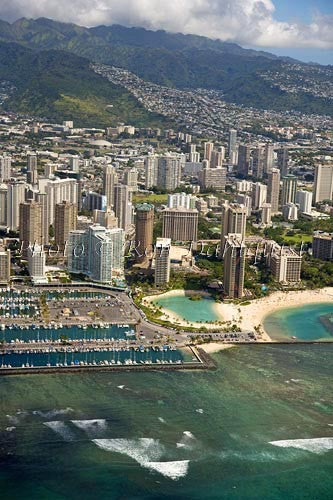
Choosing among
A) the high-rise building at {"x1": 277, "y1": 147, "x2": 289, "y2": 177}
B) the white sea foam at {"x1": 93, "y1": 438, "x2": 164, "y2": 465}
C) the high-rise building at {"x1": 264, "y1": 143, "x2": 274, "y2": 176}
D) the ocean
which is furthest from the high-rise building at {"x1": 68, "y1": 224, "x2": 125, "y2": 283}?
the high-rise building at {"x1": 264, "y1": 143, "x2": 274, "y2": 176}

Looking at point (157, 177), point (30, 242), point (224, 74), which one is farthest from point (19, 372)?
point (224, 74)

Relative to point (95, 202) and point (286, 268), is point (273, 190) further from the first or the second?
point (286, 268)

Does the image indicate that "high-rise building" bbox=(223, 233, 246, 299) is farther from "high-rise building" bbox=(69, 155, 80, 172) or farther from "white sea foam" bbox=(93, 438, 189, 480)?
"high-rise building" bbox=(69, 155, 80, 172)

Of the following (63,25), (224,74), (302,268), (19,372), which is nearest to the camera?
(19,372)

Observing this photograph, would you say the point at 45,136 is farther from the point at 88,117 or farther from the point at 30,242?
the point at 30,242

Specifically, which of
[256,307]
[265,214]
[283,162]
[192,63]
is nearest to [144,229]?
[256,307]

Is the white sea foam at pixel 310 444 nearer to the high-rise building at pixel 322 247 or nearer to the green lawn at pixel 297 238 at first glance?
the high-rise building at pixel 322 247
